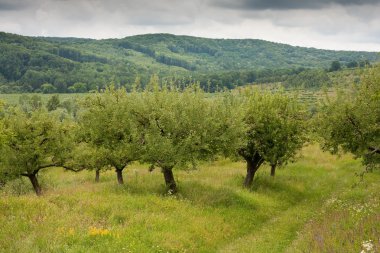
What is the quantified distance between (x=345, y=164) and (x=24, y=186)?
4029cm

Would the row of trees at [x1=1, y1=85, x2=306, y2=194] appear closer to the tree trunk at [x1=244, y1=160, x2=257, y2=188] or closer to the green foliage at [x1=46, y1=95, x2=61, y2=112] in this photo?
the tree trunk at [x1=244, y1=160, x2=257, y2=188]

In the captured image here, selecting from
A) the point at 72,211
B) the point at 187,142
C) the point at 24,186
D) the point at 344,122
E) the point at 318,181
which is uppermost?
the point at 344,122

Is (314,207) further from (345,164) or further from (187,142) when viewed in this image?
(345,164)

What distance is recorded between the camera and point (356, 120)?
79.0ft

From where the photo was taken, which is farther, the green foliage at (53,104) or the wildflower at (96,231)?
the green foliage at (53,104)

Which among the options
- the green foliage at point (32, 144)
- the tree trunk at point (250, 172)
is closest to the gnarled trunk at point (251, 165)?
the tree trunk at point (250, 172)

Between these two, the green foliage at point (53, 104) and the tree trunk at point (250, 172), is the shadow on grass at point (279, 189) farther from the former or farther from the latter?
the green foliage at point (53, 104)

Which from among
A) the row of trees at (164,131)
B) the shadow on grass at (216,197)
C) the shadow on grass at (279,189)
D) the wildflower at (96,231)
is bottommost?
the shadow on grass at (279,189)

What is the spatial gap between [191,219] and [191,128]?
6.86 meters

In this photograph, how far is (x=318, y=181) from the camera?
39.2 metres

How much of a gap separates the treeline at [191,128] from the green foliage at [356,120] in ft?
0.20

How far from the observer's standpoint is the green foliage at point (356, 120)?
76.6ft

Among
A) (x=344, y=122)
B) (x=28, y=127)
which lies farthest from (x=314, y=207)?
(x=28, y=127)

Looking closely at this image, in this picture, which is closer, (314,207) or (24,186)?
(314,207)
